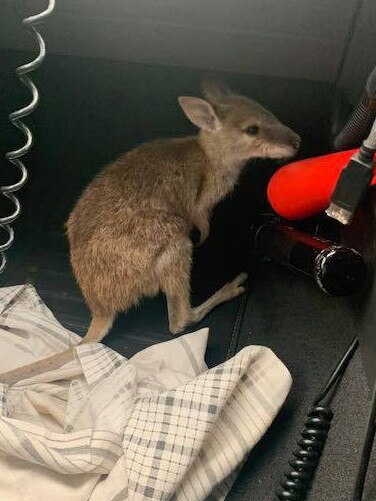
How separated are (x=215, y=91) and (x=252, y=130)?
0.15 meters

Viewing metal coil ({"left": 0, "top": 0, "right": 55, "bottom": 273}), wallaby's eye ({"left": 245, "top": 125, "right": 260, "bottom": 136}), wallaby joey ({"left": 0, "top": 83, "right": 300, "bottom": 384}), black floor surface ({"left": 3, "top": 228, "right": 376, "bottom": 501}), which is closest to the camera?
black floor surface ({"left": 3, "top": 228, "right": 376, "bottom": 501})

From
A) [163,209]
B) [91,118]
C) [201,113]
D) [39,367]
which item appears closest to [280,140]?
[201,113]

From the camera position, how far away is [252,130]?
4.69 feet

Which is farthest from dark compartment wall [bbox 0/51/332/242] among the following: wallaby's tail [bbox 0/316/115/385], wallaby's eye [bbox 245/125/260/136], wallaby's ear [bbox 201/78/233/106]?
wallaby's tail [bbox 0/316/115/385]

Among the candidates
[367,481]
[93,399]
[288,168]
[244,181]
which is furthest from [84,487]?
[244,181]

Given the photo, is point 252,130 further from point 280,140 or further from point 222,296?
point 222,296

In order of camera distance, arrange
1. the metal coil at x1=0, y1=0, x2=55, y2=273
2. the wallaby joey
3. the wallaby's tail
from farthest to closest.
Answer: the wallaby joey
the wallaby's tail
the metal coil at x1=0, y1=0, x2=55, y2=273

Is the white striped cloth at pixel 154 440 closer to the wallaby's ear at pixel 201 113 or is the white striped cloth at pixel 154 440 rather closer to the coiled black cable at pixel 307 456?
the coiled black cable at pixel 307 456

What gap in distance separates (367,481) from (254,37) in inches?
39.2

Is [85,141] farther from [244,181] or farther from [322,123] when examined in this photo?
[322,123]

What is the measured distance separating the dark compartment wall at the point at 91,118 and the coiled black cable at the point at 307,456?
0.74 meters

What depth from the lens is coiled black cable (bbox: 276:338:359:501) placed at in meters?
0.85

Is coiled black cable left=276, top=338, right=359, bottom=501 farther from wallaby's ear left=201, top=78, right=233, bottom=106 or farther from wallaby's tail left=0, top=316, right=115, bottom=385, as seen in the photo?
wallaby's ear left=201, top=78, right=233, bottom=106

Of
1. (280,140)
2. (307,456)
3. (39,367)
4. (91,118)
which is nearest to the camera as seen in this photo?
(307,456)
